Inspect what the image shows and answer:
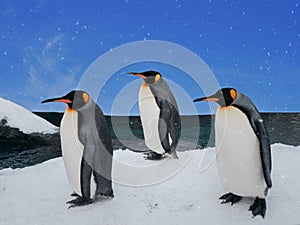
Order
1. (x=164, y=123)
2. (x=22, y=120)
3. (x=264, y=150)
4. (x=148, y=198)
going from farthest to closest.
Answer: (x=22, y=120) → (x=164, y=123) → (x=148, y=198) → (x=264, y=150)

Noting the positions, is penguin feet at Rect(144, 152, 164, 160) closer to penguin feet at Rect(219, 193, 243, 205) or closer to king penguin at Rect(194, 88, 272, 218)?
penguin feet at Rect(219, 193, 243, 205)

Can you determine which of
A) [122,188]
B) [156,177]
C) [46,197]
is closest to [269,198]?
[156,177]

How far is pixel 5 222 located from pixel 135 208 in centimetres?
88

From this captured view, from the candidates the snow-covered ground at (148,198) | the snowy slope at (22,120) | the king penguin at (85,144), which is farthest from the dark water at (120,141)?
the king penguin at (85,144)

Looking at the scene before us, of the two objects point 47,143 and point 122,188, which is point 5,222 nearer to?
point 122,188

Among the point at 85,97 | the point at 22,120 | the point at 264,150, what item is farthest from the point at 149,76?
the point at 22,120

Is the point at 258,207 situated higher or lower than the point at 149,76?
lower

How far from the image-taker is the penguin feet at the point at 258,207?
→ 7.50ft

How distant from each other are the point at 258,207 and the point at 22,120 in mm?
5301

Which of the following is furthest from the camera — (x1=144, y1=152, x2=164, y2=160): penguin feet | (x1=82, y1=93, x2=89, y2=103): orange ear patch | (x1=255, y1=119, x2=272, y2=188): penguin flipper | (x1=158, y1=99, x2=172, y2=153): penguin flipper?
(x1=144, y1=152, x2=164, y2=160): penguin feet

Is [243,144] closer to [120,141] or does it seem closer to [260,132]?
[260,132]

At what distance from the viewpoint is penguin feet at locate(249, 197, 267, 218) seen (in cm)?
228

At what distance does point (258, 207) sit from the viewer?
2.33 metres

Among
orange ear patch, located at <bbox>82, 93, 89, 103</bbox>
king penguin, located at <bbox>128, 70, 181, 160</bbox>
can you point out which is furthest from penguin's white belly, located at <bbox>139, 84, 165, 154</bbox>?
orange ear patch, located at <bbox>82, 93, 89, 103</bbox>
